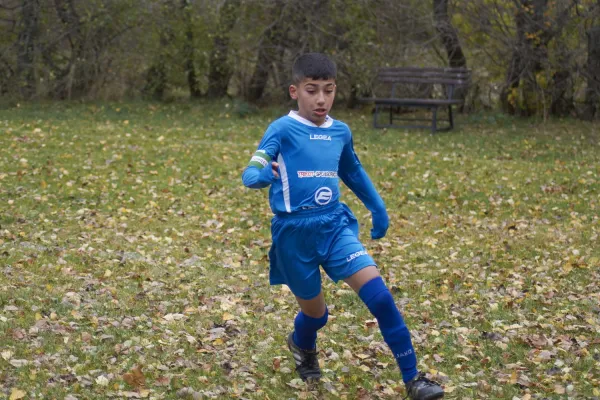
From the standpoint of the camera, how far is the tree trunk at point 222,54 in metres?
19.5

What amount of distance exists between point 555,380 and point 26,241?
574 cm

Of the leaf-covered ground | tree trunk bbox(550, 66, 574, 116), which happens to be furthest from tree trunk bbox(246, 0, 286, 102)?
tree trunk bbox(550, 66, 574, 116)

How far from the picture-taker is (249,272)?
8.34 meters

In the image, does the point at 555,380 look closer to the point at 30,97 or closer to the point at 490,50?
the point at 490,50

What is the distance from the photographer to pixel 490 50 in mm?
18672

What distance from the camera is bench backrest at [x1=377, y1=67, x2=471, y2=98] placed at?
17.7 meters

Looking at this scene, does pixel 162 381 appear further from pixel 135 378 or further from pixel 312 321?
pixel 312 321

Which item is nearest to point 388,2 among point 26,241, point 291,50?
point 291,50

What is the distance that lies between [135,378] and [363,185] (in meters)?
1.75

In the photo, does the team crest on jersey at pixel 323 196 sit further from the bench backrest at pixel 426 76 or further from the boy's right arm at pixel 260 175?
the bench backrest at pixel 426 76

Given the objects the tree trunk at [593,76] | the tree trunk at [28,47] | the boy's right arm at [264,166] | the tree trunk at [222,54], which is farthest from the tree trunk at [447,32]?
the boy's right arm at [264,166]

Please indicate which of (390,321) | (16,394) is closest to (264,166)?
(390,321)

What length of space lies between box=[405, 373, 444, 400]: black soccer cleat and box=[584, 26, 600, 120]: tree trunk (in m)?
14.2

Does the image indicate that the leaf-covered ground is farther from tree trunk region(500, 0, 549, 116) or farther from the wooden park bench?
tree trunk region(500, 0, 549, 116)
